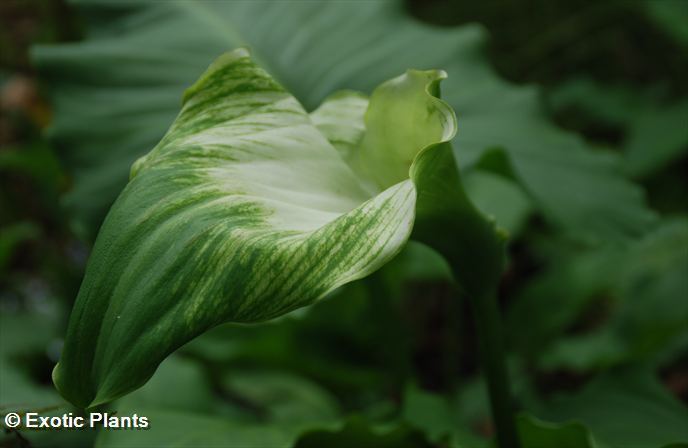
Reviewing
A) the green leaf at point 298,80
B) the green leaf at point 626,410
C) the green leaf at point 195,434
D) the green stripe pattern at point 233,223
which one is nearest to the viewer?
the green stripe pattern at point 233,223

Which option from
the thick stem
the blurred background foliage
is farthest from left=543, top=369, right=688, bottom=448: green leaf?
the thick stem

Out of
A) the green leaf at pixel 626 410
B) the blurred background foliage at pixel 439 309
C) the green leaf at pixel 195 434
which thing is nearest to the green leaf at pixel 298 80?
the blurred background foliage at pixel 439 309

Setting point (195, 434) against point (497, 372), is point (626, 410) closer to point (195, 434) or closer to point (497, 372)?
point (497, 372)

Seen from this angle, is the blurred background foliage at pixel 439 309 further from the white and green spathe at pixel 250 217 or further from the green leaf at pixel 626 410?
the white and green spathe at pixel 250 217

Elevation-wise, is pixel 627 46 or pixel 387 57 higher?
pixel 387 57

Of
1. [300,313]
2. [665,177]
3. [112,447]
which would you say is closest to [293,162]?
[112,447]

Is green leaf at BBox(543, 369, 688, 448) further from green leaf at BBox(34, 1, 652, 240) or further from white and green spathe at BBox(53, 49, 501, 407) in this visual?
white and green spathe at BBox(53, 49, 501, 407)

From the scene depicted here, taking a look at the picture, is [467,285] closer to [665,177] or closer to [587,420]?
[587,420]
